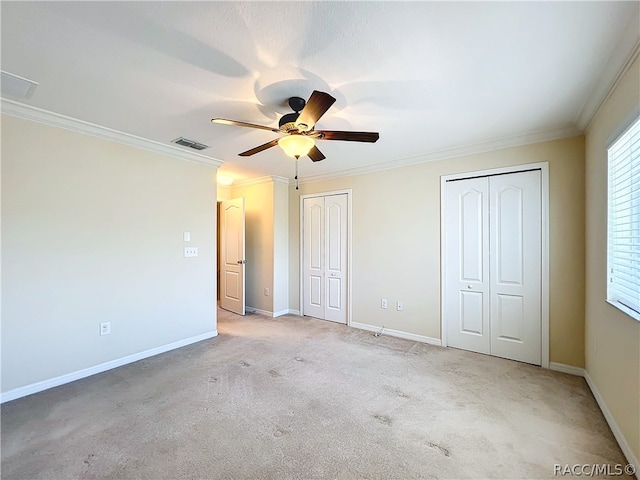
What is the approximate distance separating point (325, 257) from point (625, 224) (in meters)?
3.43

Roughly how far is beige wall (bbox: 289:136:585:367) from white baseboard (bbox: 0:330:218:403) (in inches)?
83.0

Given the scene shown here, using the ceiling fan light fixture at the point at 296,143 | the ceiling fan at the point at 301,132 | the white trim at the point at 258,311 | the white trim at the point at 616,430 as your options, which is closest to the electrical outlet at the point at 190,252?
the white trim at the point at 258,311

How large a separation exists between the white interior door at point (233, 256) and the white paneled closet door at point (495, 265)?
3152mm

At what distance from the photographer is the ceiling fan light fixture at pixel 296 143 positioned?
7.23 feet

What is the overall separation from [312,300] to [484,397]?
9.61ft

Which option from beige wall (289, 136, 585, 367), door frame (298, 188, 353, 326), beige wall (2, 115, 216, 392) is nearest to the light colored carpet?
beige wall (2, 115, 216, 392)

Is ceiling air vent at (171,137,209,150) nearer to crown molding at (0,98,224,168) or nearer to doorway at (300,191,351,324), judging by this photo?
crown molding at (0,98,224,168)

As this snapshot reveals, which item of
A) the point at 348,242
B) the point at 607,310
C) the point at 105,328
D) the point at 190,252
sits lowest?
the point at 105,328

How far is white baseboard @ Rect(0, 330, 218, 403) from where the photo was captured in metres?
2.36

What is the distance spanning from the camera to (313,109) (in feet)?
5.94

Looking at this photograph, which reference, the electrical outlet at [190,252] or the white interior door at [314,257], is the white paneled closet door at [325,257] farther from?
the electrical outlet at [190,252]

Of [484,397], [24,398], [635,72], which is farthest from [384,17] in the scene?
[24,398]

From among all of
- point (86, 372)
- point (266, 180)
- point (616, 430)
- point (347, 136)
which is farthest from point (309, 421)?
point (266, 180)

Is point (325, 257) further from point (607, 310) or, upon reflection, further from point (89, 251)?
point (607, 310)
